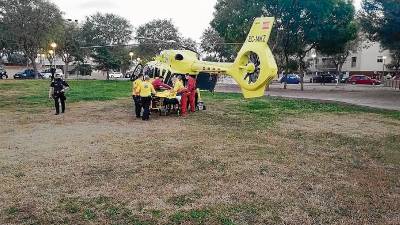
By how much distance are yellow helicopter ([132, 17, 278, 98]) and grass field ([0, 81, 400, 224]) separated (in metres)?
2.14

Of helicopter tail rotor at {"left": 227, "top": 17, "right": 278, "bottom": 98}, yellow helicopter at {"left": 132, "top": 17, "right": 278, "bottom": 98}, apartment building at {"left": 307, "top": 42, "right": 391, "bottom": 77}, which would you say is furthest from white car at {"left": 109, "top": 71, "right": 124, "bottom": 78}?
helicopter tail rotor at {"left": 227, "top": 17, "right": 278, "bottom": 98}

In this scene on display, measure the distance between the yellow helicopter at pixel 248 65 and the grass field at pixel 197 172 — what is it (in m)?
2.14

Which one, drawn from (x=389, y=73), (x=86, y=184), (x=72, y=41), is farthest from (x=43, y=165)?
(x=389, y=73)

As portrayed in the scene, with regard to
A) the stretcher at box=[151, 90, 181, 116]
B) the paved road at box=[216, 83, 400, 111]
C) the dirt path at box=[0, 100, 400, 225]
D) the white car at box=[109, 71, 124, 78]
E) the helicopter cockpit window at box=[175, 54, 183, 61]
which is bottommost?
the dirt path at box=[0, 100, 400, 225]

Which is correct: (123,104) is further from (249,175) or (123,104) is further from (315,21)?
(315,21)

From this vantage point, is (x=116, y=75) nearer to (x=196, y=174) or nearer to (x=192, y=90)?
(x=192, y=90)

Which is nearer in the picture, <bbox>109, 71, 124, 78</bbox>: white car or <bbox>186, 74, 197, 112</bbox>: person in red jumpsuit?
<bbox>186, 74, 197, 112</bbox>: person in red jumpsuit

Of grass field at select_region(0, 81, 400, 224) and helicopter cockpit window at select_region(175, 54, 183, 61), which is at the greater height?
helicopter cockpit window at select_region(175, 54, 183, 61)

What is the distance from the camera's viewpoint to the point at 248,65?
18062 millimetres

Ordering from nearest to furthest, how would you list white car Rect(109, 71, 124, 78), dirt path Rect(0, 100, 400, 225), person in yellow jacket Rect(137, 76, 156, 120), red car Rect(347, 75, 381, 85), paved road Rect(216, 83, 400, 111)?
dirt path Rect(0, 100, 400, 225) < person in yellow jacket Rect(137, 76, 156, 120) < paved road Rect(216, 83, 400, 111) < red car Rect(347, 75, 381, 85) < white car Rect(109, 71, 124, 78)

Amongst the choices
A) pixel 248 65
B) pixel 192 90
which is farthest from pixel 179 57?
pixel 248 65

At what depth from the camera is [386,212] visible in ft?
21.2

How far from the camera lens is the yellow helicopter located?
56.0 ft

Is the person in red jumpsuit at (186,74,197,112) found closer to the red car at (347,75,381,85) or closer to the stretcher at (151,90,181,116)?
the stretcher at (151,90,181,116)
